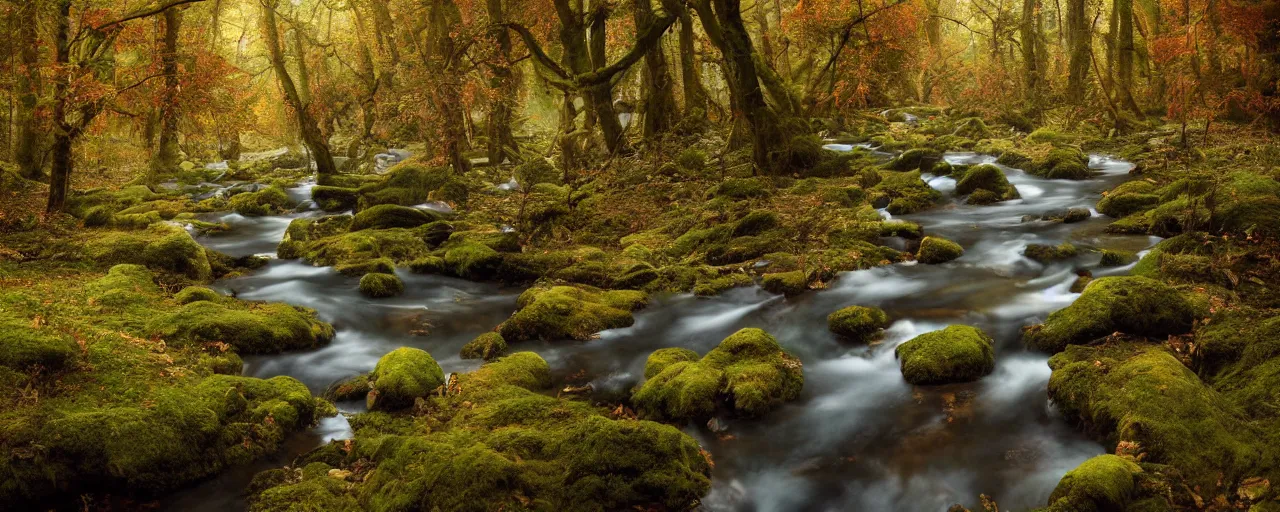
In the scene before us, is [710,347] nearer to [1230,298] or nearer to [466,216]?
[1230,298]

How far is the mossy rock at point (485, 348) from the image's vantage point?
7.20 metres

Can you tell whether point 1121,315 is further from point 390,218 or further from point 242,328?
point 390,218

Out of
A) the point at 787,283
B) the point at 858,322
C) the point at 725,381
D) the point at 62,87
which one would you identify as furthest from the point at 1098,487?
the point at 62,87

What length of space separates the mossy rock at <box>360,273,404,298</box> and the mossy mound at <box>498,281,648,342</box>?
184 centimetres

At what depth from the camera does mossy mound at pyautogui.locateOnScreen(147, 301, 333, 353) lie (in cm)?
679

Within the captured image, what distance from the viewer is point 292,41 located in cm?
3055

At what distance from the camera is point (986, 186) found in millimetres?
12375

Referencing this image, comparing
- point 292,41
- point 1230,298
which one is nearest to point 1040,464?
point 1230,298

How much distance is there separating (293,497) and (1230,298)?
7032mm

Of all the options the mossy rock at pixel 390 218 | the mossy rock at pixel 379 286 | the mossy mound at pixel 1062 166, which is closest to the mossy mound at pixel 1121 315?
the mossy rock at pixel 379 286

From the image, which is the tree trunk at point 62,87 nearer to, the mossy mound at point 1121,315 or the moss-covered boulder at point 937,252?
the moss-covered boulder at point 937,252

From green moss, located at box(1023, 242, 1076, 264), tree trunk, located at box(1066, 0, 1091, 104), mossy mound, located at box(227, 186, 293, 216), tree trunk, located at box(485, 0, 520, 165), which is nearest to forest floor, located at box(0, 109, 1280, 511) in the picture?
green moss, located at box(1023, 242, 1076, 264)

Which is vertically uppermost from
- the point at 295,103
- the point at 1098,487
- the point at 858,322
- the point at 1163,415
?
the point at 295,103

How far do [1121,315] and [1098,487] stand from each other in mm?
2393
